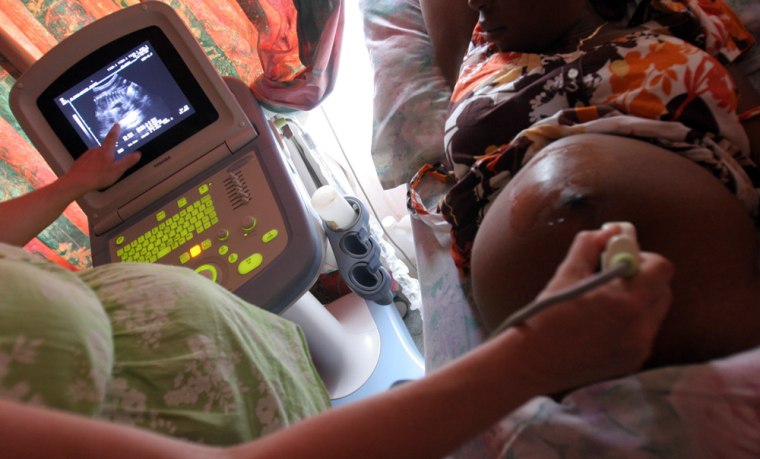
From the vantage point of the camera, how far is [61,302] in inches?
20.3

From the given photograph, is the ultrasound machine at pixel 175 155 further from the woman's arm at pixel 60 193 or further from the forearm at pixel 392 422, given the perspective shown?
the forearm at pixel 392 422

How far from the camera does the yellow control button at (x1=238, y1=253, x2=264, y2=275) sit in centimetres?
92

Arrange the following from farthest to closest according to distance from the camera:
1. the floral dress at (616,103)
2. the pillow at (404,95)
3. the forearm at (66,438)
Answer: the pillow at (404,95), the floral dress at (616,103), the forearm at (66,438)

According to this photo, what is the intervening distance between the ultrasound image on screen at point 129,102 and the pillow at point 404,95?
1.56 ft

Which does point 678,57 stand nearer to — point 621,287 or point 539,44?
point 539,44

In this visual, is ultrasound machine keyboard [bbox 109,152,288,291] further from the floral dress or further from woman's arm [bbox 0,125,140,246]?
the floral dress

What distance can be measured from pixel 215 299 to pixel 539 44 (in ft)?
2.39

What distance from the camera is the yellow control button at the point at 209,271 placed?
939 millimetres

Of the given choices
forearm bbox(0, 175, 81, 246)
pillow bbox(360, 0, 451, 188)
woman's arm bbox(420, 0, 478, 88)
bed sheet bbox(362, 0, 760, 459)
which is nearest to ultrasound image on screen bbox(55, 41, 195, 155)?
forearm bbox(0, 175, 81, 246)

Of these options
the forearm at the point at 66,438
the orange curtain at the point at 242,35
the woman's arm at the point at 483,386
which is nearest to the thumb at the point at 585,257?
the woman's arm at the point at 483,386

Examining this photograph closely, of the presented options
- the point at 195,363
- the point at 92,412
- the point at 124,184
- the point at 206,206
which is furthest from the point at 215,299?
the point at 124,184

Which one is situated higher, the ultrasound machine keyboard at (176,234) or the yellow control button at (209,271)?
the ultrasound machine keyboard at (176,234)

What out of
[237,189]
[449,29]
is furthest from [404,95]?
[237,189]

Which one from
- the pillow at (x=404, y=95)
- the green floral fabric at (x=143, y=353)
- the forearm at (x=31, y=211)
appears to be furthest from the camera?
the pillow at (x=404, y=95)
